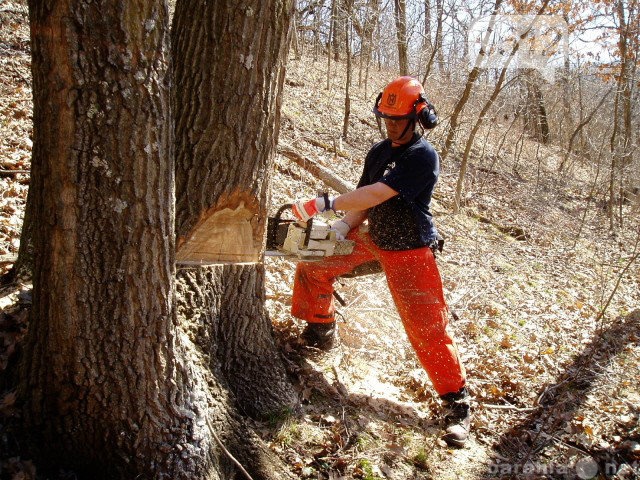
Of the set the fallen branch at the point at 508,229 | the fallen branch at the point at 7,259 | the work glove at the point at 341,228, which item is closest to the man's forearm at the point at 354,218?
the work glove at the point at 341,228

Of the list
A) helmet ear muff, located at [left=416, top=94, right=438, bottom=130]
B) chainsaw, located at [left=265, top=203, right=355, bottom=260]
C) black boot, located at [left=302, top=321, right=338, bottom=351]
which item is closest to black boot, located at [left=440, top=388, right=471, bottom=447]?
black boot, located at [left=302, top=321, right=338, bottom=351]

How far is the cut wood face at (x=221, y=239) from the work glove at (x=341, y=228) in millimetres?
1108

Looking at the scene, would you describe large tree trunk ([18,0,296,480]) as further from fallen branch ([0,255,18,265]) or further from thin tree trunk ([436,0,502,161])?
thin tree trunk ([436,0,502,161])

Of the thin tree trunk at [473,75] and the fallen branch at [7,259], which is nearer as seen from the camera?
the fallen branch at [7,259]

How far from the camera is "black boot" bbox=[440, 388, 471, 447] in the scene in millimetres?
3461

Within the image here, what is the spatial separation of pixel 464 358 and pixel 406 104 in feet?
8.50

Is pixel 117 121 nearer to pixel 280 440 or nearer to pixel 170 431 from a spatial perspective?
pixel 170 431

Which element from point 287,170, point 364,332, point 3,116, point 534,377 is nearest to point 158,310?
point 364,332

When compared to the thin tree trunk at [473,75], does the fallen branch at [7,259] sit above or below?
below

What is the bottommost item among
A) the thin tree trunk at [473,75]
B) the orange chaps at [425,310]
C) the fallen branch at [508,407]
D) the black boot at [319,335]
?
the fallen branch at [508,407]

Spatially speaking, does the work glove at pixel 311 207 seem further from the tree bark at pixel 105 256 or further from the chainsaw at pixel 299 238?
the tree bark at pixel 105 256

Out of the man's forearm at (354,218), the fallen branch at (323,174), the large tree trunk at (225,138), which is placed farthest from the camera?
the fallen branch at (323,174)

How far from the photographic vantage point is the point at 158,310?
2113 mm

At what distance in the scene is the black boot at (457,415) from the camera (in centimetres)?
346
